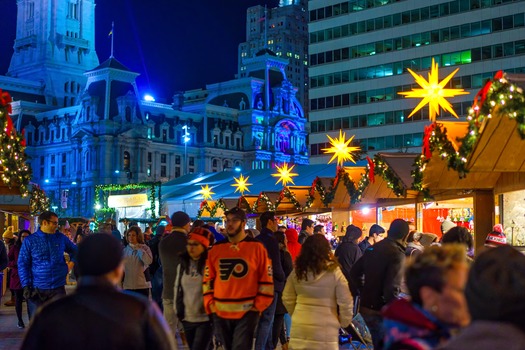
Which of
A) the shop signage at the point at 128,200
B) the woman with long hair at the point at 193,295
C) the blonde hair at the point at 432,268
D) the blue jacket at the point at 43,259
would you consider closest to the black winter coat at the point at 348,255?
the woman with long hair at the point at 193,295

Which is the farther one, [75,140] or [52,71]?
[52,71]

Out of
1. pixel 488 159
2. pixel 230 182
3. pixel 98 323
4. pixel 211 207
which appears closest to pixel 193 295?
pixel 98 323

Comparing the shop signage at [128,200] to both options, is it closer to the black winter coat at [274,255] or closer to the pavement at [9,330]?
the pavement at [9,330]

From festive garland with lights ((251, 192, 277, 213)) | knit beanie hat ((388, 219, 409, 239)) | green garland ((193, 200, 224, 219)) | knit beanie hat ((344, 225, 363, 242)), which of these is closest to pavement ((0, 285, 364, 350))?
knit beanie hat ((344, 225, 363, 242))

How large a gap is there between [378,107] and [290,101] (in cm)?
5728

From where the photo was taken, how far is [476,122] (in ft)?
34.8

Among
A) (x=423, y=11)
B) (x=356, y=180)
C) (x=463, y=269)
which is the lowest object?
(x=463, y=269)

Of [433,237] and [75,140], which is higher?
[75,140]

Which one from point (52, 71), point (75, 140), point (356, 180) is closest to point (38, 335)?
point (356, 180)

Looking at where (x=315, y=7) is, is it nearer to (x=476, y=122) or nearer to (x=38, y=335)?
(x=476, y=122)

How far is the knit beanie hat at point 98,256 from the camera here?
408 centimetres

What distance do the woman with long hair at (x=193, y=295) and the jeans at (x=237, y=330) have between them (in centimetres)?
36

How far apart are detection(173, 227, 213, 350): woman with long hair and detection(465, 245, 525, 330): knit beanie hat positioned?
18.3 ft

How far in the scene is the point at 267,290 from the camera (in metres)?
8.04
